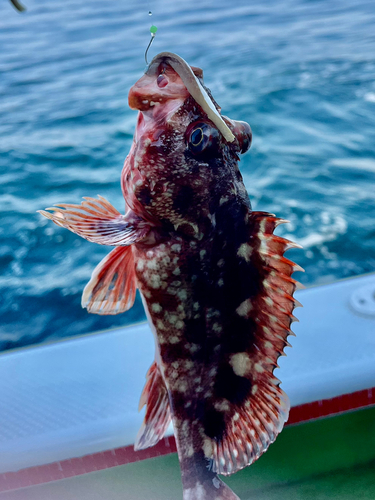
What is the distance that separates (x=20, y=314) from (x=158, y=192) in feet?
14.8

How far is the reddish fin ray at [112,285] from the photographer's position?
5.49 ft

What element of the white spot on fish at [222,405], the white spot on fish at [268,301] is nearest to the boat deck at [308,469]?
the white spot on fish at [222,405]

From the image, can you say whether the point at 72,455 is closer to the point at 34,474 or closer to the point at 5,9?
the point at 34,474

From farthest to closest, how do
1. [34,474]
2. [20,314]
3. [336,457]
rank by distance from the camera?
[20,314] < [336,457] < [34,474]

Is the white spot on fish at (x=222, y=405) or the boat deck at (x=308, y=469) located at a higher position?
the white spot on fish at (x=222, y=405)

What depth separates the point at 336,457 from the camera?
8.83ft

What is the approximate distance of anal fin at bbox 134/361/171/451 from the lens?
1828mm

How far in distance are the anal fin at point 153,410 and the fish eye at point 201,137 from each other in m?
0.83

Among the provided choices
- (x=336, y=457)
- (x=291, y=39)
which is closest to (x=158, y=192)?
(x=336, y=457)

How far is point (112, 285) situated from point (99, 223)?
310 millimetres

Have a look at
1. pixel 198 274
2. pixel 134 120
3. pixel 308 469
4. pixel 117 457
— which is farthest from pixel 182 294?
pixel 134 120

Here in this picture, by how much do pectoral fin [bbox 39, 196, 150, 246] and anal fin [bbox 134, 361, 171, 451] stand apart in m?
0.58

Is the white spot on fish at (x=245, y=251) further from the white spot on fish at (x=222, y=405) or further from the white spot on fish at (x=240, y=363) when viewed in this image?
the white spot on fish at (x=222, y=405)

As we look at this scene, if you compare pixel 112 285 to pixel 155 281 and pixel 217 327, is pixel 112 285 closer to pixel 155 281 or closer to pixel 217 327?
pixel 155 281
